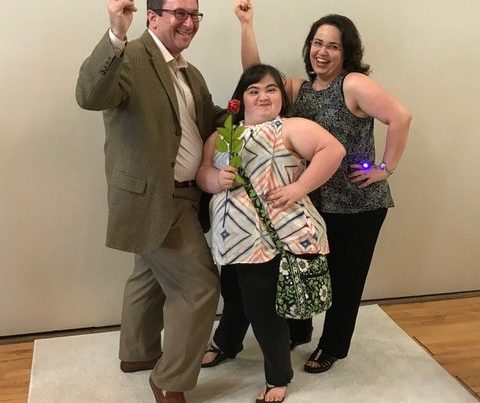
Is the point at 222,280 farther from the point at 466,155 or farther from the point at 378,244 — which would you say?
the point at 466,155

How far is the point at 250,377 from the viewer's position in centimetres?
229

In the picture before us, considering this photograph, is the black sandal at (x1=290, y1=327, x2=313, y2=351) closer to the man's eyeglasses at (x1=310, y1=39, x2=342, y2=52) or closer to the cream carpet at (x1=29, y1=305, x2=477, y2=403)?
the cream carpet at (x1=29, y1=305, x2=477, y2=403)

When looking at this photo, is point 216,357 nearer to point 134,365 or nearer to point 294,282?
point 134,365

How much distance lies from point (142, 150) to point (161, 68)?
0.27m

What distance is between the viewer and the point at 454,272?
9.91 ft

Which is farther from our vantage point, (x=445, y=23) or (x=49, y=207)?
(x=445, y=23)

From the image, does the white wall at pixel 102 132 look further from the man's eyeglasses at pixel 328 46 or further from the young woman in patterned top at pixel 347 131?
the man's eyeglasses at pixel 328 46

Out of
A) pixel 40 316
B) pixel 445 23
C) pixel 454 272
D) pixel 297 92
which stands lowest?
pixel 40 316

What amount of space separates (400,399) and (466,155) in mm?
1280

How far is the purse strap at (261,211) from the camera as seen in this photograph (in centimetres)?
191

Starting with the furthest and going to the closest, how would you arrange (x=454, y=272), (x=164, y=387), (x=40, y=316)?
(x=454, y=272)
(x=40, y=316)
(x=164, y=387)

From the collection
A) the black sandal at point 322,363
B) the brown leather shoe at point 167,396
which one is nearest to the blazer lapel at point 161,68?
the brown leather shoe at point 167,396

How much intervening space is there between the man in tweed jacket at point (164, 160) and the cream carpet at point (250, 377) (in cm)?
23

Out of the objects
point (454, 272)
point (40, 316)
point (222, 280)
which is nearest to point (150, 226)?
point (222, 280)
